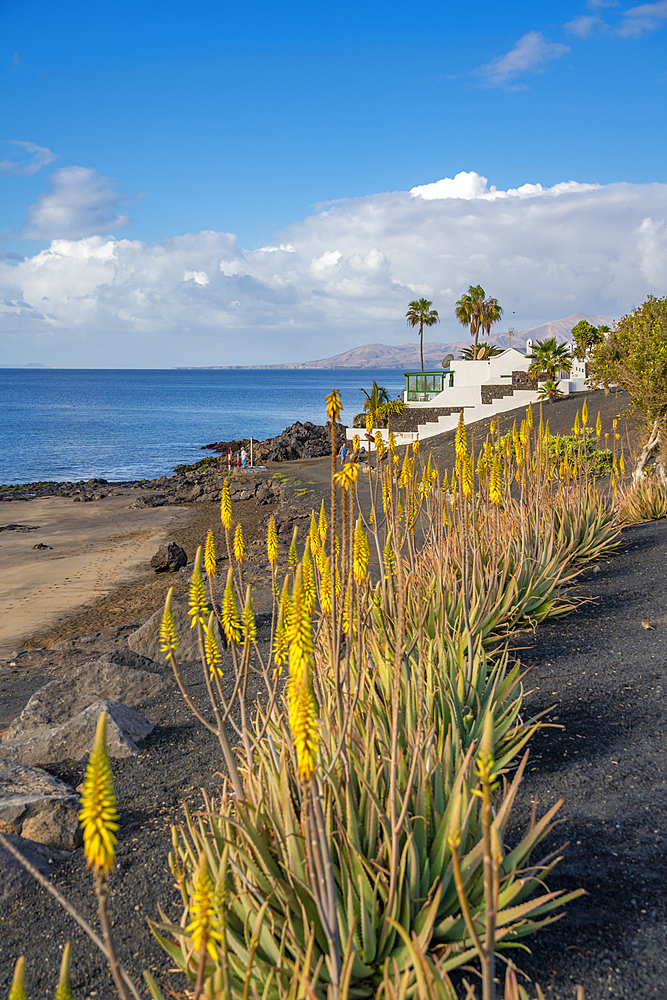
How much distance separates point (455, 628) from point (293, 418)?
91001 mm

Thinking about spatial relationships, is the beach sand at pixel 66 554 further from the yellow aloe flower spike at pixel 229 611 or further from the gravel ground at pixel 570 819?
the yellow aloe flower spike at pixel 229 611

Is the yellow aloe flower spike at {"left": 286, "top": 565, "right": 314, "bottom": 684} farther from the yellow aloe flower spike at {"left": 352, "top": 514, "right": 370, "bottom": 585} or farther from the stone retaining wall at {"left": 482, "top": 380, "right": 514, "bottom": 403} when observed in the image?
the stone retaining wall at {"left": 482, "top": 380, "right": 514, "bottom": 403}

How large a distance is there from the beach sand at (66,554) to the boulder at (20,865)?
856 cm

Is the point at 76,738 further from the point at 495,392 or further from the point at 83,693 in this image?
the point at 495,392

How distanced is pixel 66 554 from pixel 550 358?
24081 mm

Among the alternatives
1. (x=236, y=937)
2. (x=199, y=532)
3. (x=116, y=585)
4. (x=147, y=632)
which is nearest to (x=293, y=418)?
(x=199, y=532)

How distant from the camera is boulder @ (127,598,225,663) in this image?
24.4 feet

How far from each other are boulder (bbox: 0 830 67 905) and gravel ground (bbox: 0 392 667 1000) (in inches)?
2.5

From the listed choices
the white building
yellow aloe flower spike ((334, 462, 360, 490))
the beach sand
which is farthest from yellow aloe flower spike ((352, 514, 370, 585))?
the white building

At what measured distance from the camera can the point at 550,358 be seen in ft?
110

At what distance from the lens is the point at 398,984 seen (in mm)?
1989

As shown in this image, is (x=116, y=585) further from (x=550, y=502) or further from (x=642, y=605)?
(x=642, y=605)

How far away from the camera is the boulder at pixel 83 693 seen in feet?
19.7

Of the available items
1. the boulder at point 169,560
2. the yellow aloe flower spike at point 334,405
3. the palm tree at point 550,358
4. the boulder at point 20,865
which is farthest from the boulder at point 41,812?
the palm tree at point 550,358
